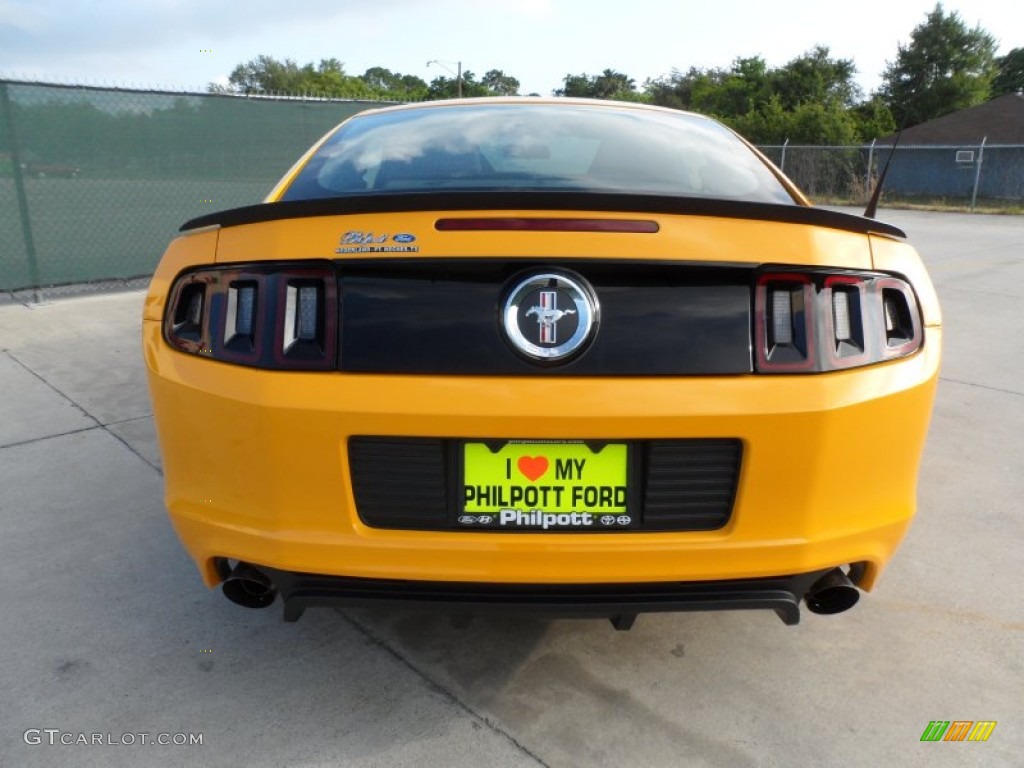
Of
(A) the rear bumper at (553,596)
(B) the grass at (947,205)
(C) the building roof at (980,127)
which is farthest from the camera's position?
(C) the building roof at (980,127)

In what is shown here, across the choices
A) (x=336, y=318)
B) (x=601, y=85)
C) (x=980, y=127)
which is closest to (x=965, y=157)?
(x=980, y=127)

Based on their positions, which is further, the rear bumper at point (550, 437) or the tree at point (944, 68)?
the tree at point (944, 68)

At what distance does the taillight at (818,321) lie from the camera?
1.70 meters

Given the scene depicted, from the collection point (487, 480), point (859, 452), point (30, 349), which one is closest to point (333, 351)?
point (487, 480)

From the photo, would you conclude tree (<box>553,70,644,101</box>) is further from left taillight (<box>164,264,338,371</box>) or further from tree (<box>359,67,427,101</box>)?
left taillight (<box>164,264,338,371</box>)

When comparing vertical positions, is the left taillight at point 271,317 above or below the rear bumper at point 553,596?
above

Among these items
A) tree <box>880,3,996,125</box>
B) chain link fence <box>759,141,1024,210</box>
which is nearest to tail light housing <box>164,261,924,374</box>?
chain link fence <box>759,141,1024,210</box>

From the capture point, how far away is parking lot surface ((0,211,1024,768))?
192 centimetres

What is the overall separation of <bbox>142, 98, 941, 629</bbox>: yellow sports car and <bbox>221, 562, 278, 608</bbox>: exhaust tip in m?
0.07

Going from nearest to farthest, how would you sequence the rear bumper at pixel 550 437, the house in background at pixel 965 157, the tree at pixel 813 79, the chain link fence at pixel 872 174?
the rear bumper at pixel 550 437, the chain link fence at pixel 872 174, the house in background at pixel 965 157, the tree at pixel 813 79

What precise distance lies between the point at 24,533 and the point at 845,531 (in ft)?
9.33

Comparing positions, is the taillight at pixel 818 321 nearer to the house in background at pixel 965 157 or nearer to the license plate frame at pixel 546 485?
the license plate frame at pixel 546 485

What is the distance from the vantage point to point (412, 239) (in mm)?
1666

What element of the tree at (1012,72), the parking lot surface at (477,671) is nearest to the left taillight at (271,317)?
the parking lot surface at (477,671)
